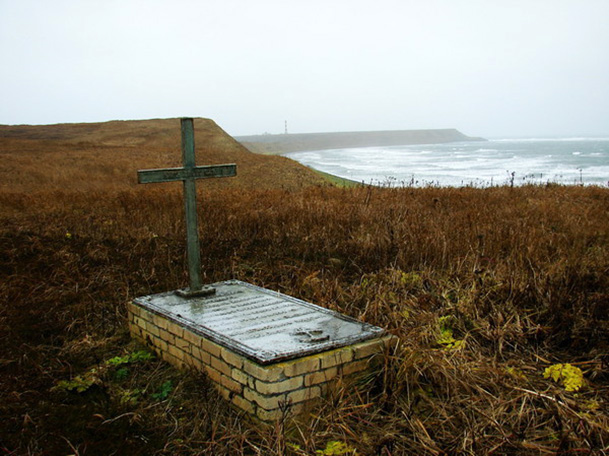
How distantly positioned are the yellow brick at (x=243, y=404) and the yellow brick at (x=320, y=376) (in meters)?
0.37

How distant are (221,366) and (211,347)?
158mm

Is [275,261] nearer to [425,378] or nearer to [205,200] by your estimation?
[425,378]

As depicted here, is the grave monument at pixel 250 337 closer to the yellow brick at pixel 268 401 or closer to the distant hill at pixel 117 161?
the yellow brick at pixel 268 401

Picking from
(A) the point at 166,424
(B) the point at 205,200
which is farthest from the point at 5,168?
(A) the point at 166,424

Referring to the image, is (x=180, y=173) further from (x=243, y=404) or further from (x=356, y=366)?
(x=356, y=366)

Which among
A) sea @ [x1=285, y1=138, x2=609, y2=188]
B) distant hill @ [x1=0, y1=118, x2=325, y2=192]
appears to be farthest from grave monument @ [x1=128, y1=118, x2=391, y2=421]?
distant hill @ [x1=0, y1=118, x2=325, y2=192]

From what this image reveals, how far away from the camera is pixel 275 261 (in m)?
7.00

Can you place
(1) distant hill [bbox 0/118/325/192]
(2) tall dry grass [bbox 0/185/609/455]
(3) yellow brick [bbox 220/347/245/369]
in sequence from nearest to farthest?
(2) tall dry grass [bbox 0/185/609/455] < (3) yellow brick [bbox 220/347/245/369] < (1) distant hill [bbox 0/118/325/192]

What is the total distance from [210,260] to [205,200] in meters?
4.03

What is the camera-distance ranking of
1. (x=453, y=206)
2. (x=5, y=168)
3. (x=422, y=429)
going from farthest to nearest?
(x=5, y=168), (x=453, y=206), (x=422, y=429)

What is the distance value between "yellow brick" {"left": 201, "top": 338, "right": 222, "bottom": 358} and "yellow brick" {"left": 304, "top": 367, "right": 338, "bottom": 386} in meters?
0.65

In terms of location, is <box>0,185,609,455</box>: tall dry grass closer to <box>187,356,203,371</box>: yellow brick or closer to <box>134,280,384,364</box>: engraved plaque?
<box>187,356,203,371</box>: yellow brick

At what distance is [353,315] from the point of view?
5.06m

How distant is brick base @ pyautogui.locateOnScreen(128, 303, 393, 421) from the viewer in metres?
3.34
